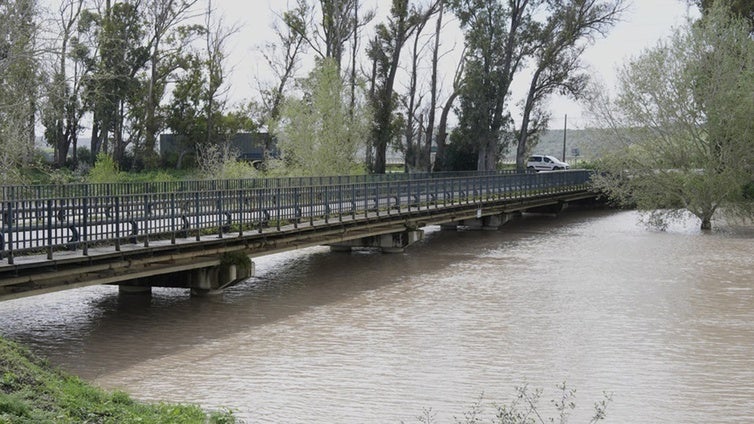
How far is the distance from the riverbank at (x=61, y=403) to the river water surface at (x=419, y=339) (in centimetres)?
168

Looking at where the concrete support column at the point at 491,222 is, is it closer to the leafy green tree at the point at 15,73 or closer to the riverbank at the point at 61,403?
the leafy green tree at the point at 15,73

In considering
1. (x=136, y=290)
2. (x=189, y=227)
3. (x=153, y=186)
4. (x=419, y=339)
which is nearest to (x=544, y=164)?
(x=153, y=186)

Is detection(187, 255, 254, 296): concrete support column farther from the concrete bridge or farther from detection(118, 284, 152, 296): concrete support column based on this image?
detection(118, 284, 152, 296): concrete support column

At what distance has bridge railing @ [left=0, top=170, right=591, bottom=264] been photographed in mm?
16297

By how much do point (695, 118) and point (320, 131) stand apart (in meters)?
17.3

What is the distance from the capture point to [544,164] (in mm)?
80312

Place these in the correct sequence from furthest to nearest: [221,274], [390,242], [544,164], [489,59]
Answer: [544,164]
[489,59]
[390,242]
[221,274]

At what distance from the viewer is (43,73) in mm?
23453

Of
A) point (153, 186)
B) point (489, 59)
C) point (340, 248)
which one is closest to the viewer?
point (153, 186)

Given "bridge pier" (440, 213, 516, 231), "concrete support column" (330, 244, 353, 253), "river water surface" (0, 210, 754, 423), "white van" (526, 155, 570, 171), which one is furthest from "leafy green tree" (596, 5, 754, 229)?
"white van" (526, 155, 570, 171)

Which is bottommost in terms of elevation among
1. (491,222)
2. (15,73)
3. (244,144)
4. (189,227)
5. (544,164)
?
(491,222)

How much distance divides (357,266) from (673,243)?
13514 mm

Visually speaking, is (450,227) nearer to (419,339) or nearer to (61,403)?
(419,339)

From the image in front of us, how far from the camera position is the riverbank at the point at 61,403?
919 cm
